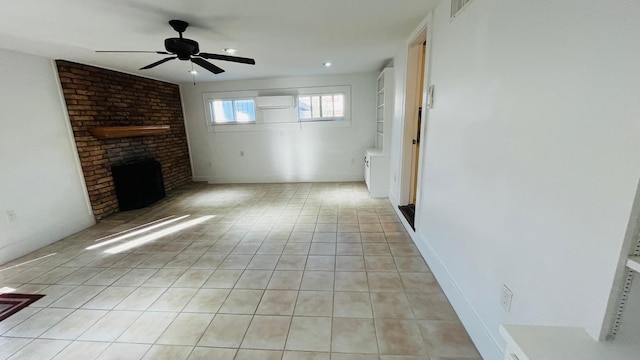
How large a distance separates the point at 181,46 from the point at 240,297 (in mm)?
2277

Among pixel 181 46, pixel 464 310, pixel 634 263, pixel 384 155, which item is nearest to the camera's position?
pixel 634 263

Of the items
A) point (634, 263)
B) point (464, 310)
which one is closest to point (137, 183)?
point (464, 310)

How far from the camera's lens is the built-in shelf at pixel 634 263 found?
68 centimetres

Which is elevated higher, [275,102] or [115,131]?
[275,102]

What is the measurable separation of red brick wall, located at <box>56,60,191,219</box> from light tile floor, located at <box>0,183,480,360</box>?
79 centimetres

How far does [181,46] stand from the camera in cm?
235

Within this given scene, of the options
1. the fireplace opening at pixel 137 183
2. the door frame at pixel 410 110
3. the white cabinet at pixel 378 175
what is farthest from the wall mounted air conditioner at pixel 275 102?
the door frame at pixel 410 110

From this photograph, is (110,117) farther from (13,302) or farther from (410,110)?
(410,110)

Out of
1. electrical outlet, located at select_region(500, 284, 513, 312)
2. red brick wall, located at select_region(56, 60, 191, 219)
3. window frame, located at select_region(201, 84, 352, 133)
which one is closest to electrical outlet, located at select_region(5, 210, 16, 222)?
red brick wall, located at select_region(56, 60, 191, 219)

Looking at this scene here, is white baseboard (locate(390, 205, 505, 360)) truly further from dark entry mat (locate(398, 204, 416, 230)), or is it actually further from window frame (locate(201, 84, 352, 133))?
window frame (locate(201, 84, 352, 133))

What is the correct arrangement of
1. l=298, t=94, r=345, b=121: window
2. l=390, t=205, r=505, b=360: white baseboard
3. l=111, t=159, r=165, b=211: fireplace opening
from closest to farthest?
l=390, t=205, r=505, b=360: white baseboard → l=111, t=159, r=165, b=211: fireplace opening → l=298, t=94, r=345, b=121: window

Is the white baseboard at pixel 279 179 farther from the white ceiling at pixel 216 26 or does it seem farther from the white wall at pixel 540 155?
the white wall at pixel 540 155

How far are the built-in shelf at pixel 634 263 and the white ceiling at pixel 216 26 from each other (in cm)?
217

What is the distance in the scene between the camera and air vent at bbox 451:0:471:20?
1.71 metres
